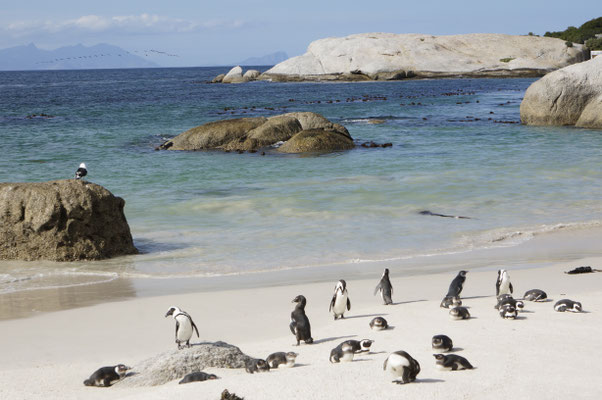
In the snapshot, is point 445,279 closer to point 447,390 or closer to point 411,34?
point 447,390

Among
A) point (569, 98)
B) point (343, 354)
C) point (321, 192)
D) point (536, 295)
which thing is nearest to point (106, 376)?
point (343, 354)

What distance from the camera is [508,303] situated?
25.5 feet

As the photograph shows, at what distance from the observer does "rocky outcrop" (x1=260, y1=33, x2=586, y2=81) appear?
288 feet

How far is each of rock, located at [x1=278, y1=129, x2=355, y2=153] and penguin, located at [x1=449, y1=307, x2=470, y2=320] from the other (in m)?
17.5

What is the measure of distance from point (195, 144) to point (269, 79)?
71.4m

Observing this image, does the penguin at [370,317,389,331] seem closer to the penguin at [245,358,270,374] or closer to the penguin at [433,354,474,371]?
the penguin at [433,354,474,371]

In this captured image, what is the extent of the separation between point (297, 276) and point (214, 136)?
17.0 metres

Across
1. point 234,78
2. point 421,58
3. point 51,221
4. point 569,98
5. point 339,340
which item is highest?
point 421,58

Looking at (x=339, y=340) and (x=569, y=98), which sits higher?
(x=569, y=98)

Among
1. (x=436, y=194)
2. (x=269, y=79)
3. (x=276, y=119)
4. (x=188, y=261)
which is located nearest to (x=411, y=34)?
(x=269, y=79)

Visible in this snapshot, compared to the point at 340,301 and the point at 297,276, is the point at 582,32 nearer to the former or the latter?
the point at 297,276

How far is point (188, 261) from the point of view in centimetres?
1149

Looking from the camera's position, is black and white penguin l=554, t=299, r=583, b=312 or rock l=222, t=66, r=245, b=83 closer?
black and white penguin l=554, t=299, r=583, b=312

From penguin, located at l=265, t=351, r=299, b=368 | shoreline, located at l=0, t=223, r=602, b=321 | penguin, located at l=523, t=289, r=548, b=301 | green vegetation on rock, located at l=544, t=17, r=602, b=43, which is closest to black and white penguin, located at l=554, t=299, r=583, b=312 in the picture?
penguin, located at l=523, t=289, r=548, b=301
